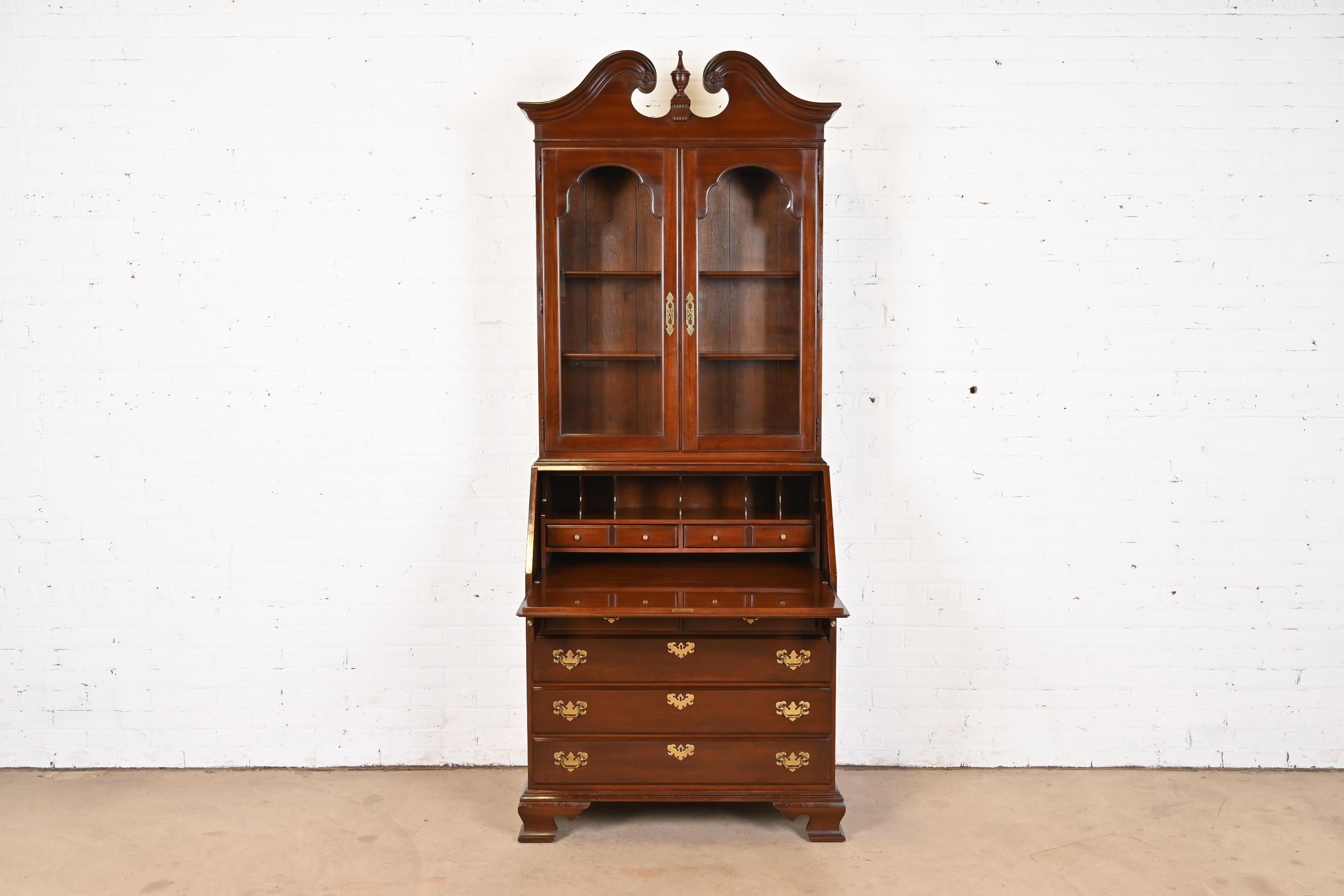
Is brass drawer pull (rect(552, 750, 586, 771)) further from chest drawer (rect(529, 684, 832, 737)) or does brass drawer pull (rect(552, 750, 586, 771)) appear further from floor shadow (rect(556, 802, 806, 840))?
floor shadow (rect(556, 802, 806, 840))

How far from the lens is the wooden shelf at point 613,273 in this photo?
3293 millimetres

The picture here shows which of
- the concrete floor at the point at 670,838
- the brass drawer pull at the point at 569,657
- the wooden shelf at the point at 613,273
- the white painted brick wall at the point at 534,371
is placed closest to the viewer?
the concrete floor at the point at 670,838

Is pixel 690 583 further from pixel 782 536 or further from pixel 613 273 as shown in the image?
pixel 613 273

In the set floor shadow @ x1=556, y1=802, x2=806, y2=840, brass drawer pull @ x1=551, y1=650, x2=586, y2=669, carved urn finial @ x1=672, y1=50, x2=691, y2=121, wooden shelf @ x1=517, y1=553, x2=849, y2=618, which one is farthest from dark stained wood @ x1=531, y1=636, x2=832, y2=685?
carved urn finial @ x1=672, y1=50, x2=691, y2=121

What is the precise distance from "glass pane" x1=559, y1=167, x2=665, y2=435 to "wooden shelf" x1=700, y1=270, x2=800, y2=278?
201 millimetres

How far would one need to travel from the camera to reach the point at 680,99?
3.21 meters

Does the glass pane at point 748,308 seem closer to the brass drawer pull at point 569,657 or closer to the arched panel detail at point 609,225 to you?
the arched panel detail at point 609,225

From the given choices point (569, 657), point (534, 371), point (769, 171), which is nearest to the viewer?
point (569, 657)

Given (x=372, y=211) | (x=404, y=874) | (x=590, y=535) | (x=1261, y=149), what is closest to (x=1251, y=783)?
(x=1261, y=149)

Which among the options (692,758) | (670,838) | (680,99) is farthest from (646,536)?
(680,99)

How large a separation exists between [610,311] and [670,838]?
68.7 inches

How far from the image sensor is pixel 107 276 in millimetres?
3648

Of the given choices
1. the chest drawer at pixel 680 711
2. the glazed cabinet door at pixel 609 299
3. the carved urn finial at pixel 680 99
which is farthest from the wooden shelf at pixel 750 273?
the chest drawer at pixel 680 711

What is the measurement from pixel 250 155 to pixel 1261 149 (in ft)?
12.0
